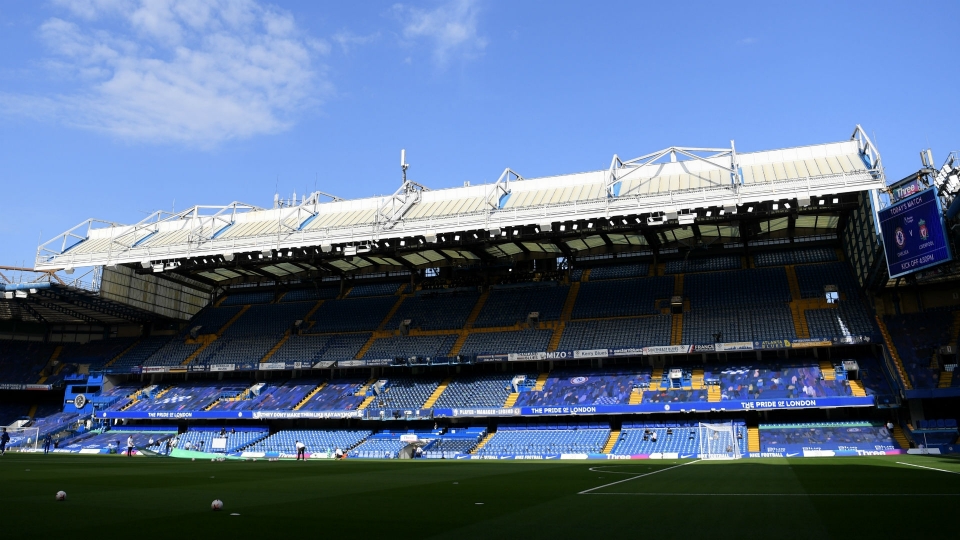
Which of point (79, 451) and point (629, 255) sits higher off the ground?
point (629, 255)

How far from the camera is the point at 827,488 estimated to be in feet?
53.9

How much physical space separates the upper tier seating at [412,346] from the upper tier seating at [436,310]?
4.95 ft

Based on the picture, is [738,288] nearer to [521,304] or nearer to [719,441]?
[719,441]

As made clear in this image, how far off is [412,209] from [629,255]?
58.7 feet

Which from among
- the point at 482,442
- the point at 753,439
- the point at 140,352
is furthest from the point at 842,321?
the point at 140,352

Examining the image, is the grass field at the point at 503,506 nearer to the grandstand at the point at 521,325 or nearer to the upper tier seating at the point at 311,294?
the grandstand at the point at 521,325

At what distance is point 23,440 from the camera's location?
2015 inches

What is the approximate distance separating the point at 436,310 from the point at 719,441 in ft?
85.3

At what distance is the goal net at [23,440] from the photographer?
1947 inches

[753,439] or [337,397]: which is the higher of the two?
[337,397]

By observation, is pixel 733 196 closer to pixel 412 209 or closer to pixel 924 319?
pixel 924 319

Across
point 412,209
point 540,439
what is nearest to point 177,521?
point 540,439

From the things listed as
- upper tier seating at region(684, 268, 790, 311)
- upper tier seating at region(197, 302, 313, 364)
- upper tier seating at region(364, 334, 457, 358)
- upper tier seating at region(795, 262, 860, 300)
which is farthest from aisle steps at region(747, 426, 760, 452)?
upper tier seating at region(197, 302, 313, 364)

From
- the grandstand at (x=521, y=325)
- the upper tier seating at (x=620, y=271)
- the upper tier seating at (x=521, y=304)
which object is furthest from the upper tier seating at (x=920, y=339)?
the upper tier seating at (x=521, y=304)
